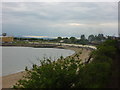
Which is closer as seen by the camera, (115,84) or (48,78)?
(115,84)

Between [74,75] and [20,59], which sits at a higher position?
[74,75]

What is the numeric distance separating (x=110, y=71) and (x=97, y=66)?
449 millimetres

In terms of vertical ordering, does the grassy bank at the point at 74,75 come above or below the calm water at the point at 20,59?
above

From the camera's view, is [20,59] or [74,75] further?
[20,59]

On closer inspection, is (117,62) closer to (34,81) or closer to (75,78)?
(75,78)

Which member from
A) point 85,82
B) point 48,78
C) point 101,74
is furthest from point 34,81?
point 101,74

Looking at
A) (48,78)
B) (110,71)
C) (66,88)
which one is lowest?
(66,88)

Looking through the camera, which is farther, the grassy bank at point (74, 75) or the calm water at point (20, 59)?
the calm water at point (20, 59)

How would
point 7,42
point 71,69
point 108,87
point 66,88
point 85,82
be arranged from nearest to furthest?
point 108,87
point 85,82
point 66,88
point 71,69
point 7,42

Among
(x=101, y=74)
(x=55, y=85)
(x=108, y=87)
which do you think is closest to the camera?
(x=108, y=87)

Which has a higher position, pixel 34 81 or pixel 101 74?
pixel 101 74

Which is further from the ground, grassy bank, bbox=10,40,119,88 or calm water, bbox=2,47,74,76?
grassy bank, bbox=10,40,119,88

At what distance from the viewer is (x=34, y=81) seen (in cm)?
752

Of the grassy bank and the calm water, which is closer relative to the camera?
the grassy bank
